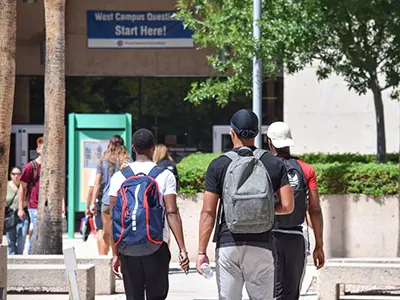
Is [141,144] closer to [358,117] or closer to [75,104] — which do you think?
[358,117]

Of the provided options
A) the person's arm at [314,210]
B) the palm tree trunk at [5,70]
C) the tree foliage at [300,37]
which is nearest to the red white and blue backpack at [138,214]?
the person's arm at [314,210]

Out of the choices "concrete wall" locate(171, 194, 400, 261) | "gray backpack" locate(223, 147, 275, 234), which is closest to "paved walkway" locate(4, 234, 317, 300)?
"concrete wall" locate(171, 194, 400, 261)

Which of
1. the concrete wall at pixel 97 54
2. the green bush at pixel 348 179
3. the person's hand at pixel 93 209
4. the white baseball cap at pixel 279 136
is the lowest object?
the person's hand at pixel 93 209

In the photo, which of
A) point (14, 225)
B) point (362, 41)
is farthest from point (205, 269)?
point (362, 41)

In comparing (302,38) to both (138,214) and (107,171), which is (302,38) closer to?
(107,171)

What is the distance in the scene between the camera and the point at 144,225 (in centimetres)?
694

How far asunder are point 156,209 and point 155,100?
49.0 feet

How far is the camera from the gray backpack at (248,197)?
6082 mm

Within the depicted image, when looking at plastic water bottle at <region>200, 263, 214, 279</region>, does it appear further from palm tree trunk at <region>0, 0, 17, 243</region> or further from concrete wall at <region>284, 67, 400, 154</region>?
concrete wall at <region>284, 67, 400, 154</region>

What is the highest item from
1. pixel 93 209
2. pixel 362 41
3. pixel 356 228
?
pixel 362 41

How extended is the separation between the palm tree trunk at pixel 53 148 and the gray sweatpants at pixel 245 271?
6.05m

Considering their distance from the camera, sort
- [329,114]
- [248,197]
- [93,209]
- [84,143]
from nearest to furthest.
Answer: [248,197]
[93,209]
[84,143]
[329,114]

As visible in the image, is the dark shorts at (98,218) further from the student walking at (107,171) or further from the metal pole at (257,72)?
the metal pole at (257,72)

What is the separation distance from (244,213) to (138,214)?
3.69ft
